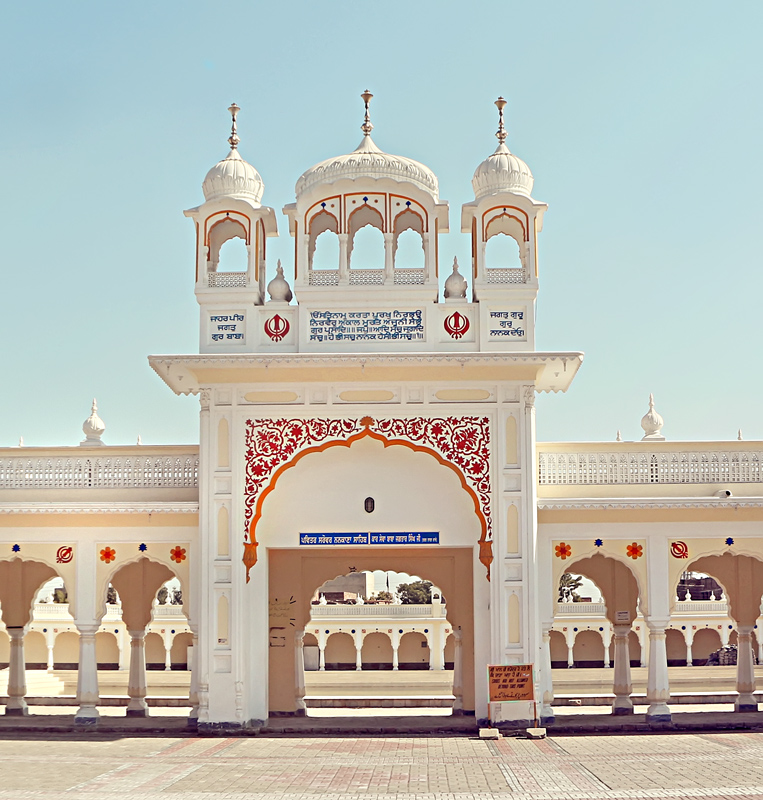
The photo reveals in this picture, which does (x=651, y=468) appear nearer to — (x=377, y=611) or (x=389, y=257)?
(x=389, y=257)

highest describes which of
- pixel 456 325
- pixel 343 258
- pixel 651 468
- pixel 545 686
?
pixel 343 258

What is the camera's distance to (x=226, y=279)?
14.0 metres

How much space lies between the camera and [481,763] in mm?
10977

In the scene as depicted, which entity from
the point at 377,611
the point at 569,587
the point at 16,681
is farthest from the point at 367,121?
the point at 569,587

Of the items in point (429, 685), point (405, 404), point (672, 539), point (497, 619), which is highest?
point (405, 404)

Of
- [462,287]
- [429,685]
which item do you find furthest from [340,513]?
[429,685]

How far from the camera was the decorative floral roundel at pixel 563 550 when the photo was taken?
45.4 feet

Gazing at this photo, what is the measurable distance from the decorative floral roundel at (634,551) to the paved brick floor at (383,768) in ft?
7.14

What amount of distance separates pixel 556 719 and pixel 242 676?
157 inches

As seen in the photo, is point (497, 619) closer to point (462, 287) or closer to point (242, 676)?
point (242, 676)

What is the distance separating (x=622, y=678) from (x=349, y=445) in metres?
5.50

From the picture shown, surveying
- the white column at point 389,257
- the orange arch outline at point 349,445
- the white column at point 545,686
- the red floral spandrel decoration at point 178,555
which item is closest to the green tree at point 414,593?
the white column at point 545,686

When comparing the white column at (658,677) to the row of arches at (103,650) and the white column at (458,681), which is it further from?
the row of arches at (103,650)

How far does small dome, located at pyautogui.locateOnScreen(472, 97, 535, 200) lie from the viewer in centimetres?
1411
